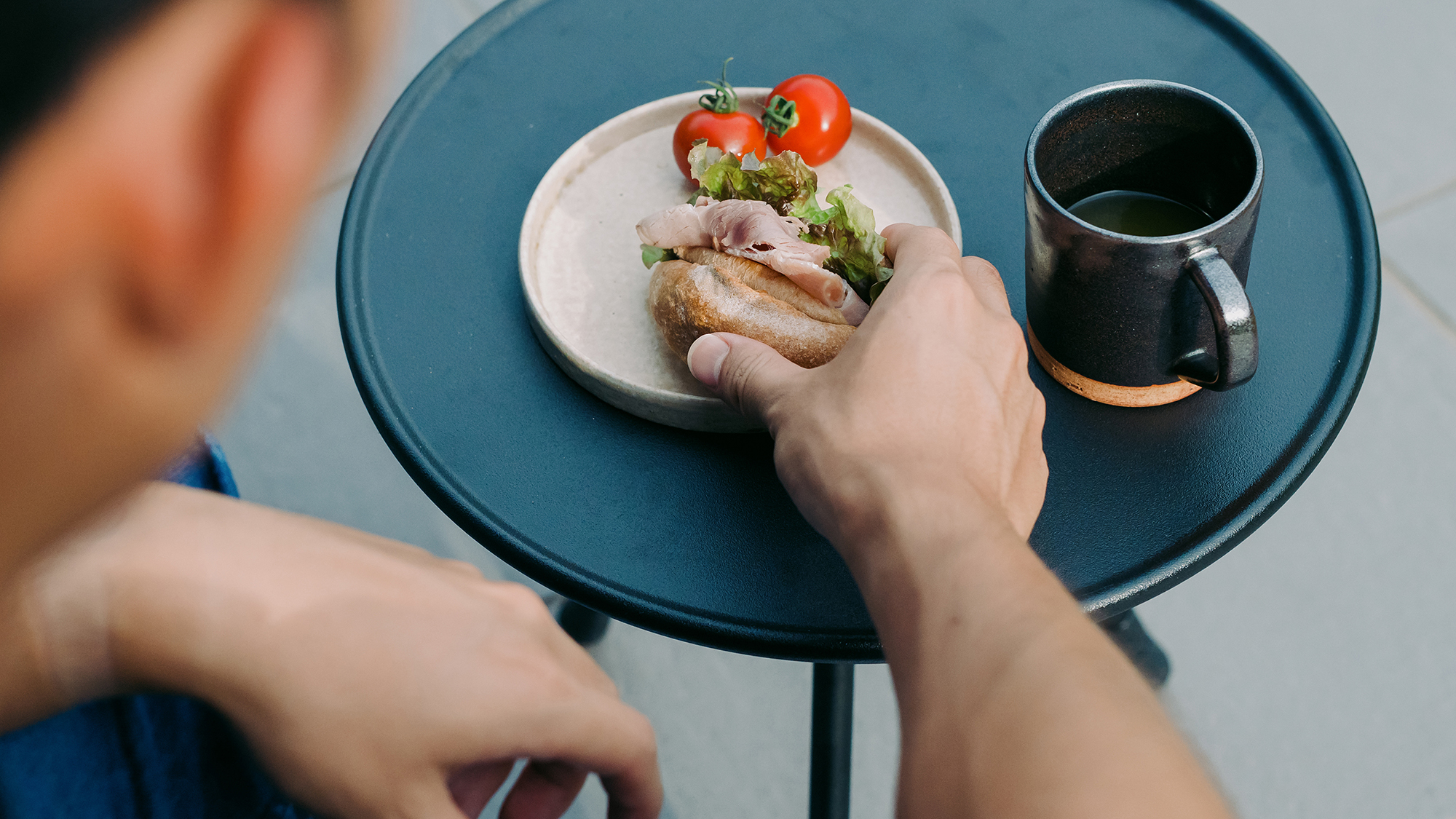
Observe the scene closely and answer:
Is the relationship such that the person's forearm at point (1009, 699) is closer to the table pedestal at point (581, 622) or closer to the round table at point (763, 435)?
the round table at point (763, 435)

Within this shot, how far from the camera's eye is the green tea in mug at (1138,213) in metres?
0.92

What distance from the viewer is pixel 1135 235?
843mm

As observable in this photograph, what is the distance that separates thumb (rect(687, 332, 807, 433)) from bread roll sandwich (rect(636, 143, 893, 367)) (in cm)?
3

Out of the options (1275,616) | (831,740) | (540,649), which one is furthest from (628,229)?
(1275,616)

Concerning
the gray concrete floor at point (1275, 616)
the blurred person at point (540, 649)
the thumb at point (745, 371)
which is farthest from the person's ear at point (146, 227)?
the gray concrete floor at point (1275, 616)

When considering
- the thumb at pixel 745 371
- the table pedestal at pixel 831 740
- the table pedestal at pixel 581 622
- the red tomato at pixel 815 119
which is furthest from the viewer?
the table pedestal at pixel 581 622

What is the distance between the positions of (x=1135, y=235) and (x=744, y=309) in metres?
0.33

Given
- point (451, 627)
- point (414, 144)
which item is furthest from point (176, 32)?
point (414, 144)

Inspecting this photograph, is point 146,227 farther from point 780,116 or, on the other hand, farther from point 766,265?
point 780,116

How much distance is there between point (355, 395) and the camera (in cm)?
199

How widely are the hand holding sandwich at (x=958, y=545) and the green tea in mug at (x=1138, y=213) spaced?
0.13m

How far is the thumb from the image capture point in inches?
31.6

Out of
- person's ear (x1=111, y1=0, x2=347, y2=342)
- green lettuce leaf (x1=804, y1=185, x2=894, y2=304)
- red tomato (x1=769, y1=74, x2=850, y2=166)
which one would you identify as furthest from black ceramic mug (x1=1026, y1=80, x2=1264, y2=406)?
person's ear (x1=111, y1=0, x2=347, y2=342)

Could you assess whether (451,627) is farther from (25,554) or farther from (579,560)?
(25,554)
